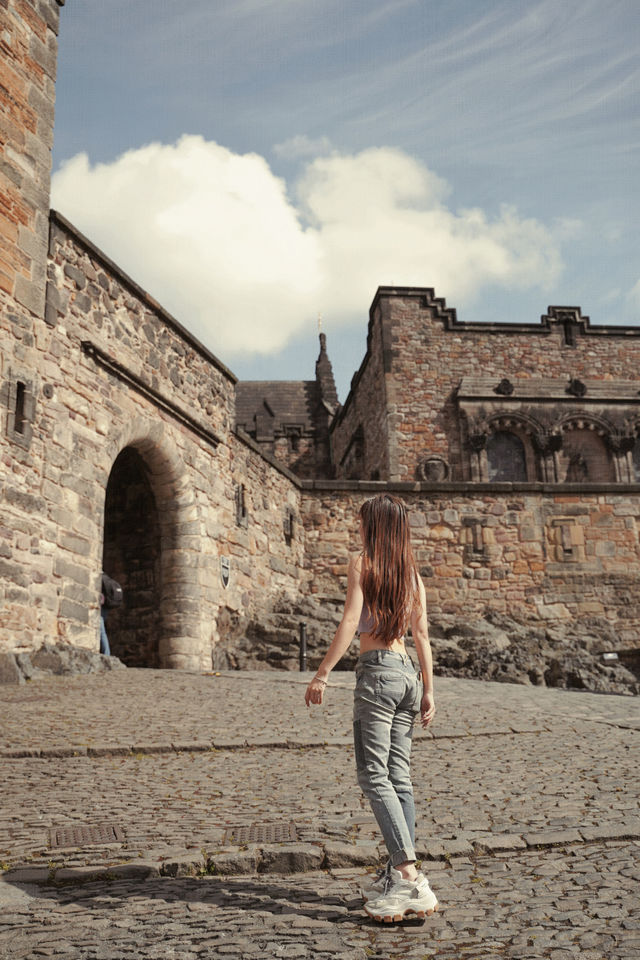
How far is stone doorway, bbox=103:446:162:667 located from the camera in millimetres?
12758

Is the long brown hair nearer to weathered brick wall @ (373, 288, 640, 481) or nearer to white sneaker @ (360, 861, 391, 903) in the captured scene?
white sneaker @ (360, 861, 391, 903)

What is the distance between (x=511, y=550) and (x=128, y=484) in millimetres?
7107

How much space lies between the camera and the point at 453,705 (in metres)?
8.65

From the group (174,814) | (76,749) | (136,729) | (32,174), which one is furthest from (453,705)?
(32,174)

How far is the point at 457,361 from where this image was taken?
89.6 feet

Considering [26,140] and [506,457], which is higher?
[506,457]

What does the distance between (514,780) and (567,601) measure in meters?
11.4

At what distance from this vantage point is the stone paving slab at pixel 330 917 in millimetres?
2809

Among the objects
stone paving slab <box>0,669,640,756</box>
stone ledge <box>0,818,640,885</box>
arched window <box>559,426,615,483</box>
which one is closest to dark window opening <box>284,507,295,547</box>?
stone paving slab <box>0,669,640,756</box>

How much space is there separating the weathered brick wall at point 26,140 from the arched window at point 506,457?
1811 cm

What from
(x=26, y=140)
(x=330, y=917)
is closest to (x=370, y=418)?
(x=26, y=140)

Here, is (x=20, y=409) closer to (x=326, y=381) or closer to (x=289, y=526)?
(x=289, y=526)

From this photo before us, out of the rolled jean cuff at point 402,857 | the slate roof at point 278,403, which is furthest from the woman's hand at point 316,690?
the slate roof at point 278,403

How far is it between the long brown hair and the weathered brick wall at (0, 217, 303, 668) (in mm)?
6503
